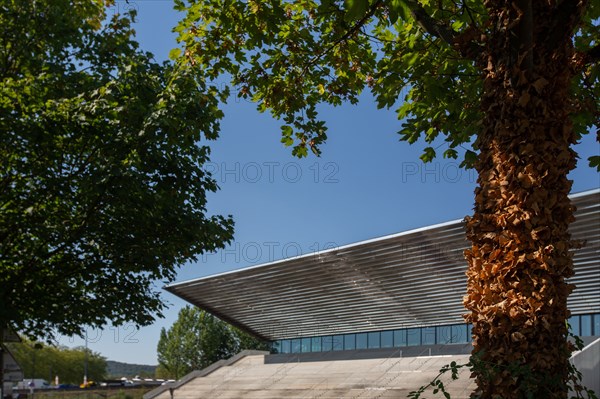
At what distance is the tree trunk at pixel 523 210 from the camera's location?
439 cm

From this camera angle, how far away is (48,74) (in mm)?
15461

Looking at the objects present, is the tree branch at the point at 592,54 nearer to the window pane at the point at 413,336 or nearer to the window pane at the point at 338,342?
the window pane at the point at 413,336

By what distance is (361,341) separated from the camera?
43.8 meters

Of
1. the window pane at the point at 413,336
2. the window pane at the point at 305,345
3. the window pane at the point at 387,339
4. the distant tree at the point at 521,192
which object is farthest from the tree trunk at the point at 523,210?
the window pane at the point at 305,345

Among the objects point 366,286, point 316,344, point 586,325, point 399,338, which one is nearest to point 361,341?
point 399,338

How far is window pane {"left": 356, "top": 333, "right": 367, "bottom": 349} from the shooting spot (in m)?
43.6

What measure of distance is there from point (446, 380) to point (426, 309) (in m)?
10.5

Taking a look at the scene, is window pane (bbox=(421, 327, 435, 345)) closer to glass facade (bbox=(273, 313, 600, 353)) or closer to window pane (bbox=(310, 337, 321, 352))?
glass facade (bbox=(273, 313, 600, 353))

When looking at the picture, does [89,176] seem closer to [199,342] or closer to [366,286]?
[366,286]

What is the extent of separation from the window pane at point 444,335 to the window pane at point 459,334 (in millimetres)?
274

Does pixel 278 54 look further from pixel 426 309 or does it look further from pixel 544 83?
pixel 426 309

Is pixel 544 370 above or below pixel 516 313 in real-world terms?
below

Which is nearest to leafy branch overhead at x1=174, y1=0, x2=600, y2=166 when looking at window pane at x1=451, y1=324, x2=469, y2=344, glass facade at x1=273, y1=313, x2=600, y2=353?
glass facade at x1=273, y1=313, x2=600, y2=353

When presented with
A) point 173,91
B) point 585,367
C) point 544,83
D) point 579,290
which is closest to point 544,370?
point 544,83
